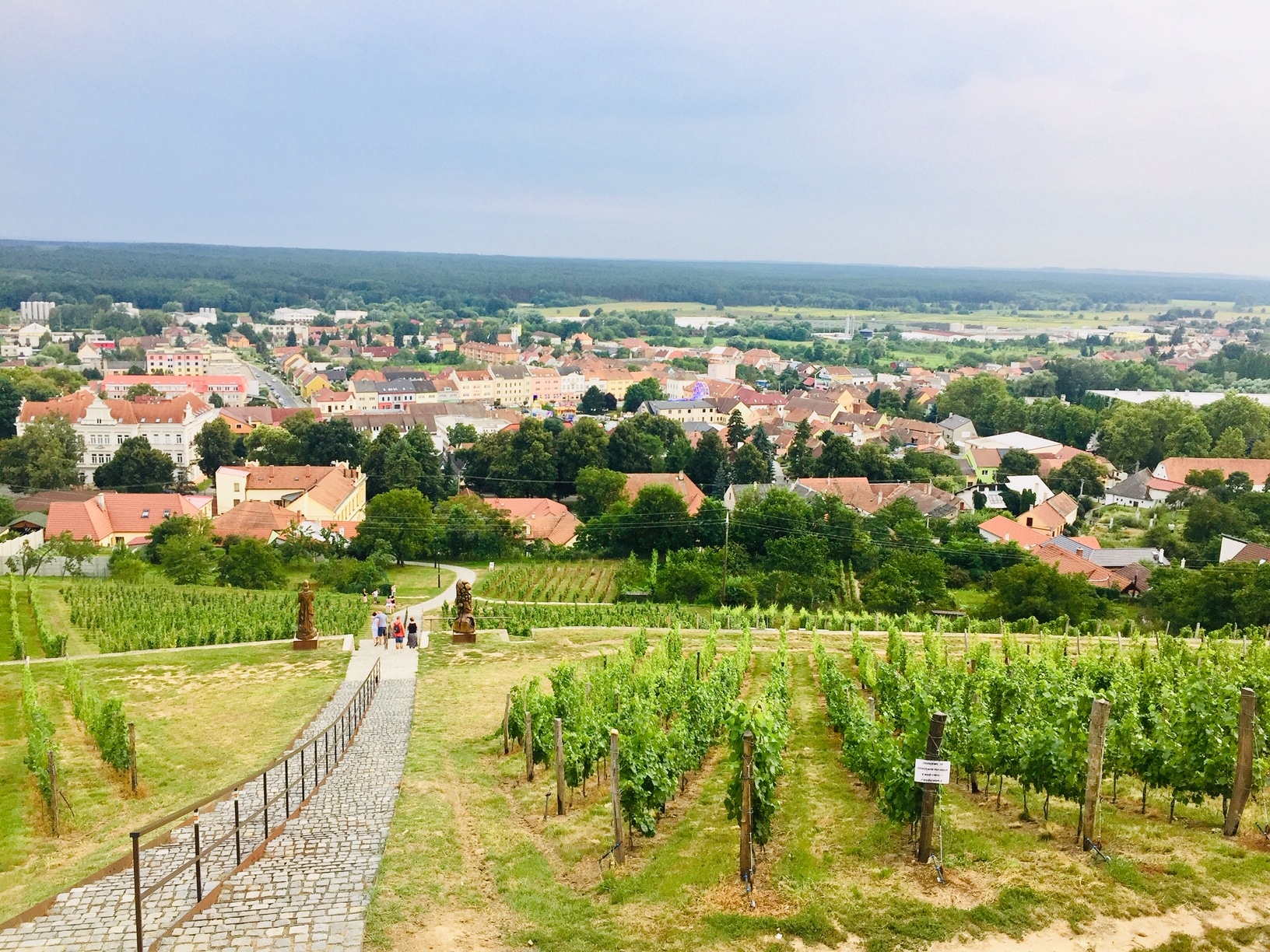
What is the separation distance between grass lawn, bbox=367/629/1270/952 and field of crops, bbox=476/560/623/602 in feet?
92.6

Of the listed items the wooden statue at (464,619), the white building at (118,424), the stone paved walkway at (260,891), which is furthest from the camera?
the white building at (118,424)

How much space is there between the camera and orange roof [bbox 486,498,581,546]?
56.9 metres

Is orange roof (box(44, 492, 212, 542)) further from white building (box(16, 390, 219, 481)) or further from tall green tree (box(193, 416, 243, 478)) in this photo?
white building (box(16, 390, 219, 481))

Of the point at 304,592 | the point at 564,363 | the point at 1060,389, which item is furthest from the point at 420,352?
the point at 304,592

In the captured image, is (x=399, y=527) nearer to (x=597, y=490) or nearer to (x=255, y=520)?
(x=255, y=520)

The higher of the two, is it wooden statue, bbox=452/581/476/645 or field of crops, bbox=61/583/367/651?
wooden statue, bbox=452/581/476/645

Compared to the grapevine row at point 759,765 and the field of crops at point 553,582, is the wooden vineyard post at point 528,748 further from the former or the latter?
the field of crops at point 553,582

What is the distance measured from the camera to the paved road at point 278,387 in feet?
397

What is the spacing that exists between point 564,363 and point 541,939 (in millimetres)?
136143

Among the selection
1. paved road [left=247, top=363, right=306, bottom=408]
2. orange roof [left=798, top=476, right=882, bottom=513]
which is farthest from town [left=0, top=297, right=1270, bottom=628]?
paved road [left=247, top=363, right=306, bottom=408]

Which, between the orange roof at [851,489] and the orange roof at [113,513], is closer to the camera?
the orange roof at [113,513]

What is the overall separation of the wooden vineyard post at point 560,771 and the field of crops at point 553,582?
28.3 metres

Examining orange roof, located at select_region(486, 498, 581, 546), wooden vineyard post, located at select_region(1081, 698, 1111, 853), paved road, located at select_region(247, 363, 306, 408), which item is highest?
wooden vineyard post, located at select_region(1081, 698, 1111, 853)

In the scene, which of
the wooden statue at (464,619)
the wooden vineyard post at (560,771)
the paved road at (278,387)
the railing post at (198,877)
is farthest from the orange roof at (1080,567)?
the paved road at (278,387)
